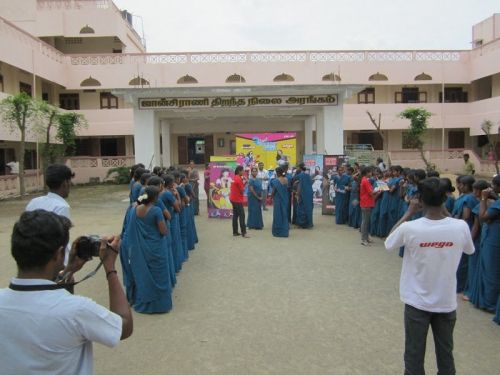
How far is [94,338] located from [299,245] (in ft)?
25.5

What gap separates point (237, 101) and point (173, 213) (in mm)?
10962

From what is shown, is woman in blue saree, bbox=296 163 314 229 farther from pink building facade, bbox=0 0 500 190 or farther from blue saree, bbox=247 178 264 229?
pink building facade, bbox=0 0 500 190

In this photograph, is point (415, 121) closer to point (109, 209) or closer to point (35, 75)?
point (109, 209)

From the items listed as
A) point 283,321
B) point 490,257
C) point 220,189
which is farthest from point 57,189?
point 220,189

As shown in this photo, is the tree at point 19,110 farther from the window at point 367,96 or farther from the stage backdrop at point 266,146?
the window at point 367,96

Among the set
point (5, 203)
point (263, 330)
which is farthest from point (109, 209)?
point (263, 330)

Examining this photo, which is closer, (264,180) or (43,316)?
(43,316)

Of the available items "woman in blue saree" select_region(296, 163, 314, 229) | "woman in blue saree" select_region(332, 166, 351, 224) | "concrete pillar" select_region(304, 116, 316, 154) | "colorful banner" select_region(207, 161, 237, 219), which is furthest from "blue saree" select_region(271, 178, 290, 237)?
"concrete pillar" select_region(304, 116, 316, 154)

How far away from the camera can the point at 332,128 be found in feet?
55.9

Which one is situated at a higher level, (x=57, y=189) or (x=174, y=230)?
(x=57, y=189)

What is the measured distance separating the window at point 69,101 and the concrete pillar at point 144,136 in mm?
14126

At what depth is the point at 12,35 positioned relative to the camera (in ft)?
70.7

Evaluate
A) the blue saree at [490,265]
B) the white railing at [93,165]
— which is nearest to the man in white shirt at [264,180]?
the blue saree at [490,265]

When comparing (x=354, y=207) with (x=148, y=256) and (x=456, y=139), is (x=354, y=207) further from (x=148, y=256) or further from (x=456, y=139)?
(x=456, y=139)
